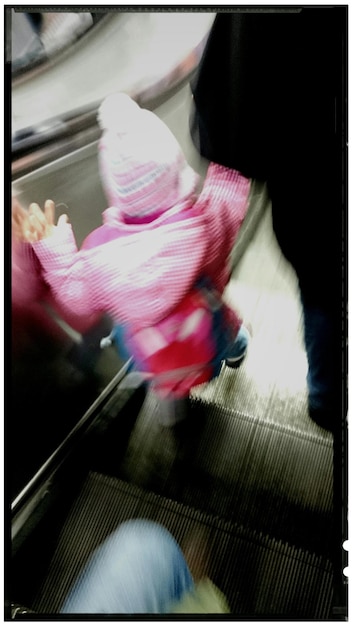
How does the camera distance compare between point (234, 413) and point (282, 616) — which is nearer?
point (282, 616)

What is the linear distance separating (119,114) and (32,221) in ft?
1.27

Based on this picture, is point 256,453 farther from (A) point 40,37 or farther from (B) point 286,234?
(A) point 40,37

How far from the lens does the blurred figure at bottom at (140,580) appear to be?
3.73 ft

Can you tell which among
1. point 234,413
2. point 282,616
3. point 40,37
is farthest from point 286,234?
point 282,616

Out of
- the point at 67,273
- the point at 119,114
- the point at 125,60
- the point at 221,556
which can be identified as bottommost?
the point at 221,556

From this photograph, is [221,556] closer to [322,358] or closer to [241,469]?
[241,469]

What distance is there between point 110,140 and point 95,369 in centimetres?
65

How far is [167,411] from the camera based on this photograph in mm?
1231

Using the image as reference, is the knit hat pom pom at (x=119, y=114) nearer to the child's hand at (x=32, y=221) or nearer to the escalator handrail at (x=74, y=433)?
the child's hand at (x=32, y=221)

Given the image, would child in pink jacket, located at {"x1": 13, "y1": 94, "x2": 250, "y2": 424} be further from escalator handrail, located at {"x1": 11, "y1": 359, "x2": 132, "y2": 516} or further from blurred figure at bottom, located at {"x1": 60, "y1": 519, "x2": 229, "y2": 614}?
blurred figure at bottom, located at {"x1": 60, "y1": 519, "x2": 229, "y2": 614}

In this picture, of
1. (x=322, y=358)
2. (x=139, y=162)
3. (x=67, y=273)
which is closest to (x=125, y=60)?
(x=139, y=162)

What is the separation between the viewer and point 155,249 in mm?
1215

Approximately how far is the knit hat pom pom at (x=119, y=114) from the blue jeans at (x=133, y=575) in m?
1.10

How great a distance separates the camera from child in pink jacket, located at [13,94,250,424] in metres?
1.21
